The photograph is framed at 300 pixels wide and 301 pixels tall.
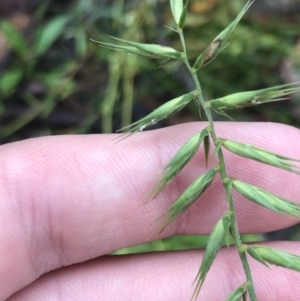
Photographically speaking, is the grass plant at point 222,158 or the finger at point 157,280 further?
the finger at point 157,280

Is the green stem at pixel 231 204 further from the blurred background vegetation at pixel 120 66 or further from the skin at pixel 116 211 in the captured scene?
the blurred background vegetation at pixel 120 66

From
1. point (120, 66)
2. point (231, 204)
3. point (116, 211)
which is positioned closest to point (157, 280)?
point (116, 211)

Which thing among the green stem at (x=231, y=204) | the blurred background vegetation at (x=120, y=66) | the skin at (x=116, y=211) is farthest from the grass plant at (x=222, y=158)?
the blurred background vegetation at (x=120, y=66)

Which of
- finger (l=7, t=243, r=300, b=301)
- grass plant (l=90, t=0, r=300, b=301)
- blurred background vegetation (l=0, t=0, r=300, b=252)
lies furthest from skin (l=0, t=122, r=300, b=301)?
blurred background vegetation (l=0, t=0, r=300, b=252)

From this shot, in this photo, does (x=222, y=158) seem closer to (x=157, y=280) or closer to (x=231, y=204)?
(x=231, y=204)

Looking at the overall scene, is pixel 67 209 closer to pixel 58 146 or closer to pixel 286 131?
pixel 58 146

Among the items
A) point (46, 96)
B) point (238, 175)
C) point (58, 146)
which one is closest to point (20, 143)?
point (58, 146)

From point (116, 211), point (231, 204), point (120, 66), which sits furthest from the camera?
point (120, 66)
